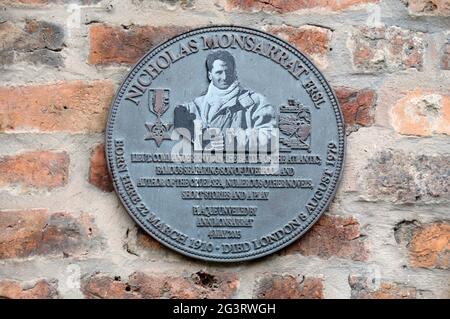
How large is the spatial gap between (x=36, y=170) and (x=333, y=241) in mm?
1003

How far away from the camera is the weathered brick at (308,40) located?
108 inches

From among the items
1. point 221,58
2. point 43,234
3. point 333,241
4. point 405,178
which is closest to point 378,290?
point 333,241

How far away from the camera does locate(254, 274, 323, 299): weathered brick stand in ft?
8.73

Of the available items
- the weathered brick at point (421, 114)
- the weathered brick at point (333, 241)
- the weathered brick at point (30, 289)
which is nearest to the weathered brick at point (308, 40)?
the weathered brick at point (421, 114)

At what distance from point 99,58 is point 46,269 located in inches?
28.1

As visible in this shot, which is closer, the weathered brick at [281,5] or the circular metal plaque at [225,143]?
the circular metal plaque at [225,143]

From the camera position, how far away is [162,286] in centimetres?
265

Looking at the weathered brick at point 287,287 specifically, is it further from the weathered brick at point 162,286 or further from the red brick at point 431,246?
the red brick at point 431,246

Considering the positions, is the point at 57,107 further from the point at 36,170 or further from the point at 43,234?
the point at 43,234

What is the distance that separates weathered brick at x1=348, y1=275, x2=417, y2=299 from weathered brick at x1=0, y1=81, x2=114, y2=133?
98 centimetres

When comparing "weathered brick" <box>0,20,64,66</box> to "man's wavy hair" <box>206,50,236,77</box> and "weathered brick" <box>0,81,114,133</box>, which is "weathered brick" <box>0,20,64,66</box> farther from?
"man's wavy hair" <box>206,50,236,77</box>

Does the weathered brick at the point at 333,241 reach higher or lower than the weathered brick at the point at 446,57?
lower


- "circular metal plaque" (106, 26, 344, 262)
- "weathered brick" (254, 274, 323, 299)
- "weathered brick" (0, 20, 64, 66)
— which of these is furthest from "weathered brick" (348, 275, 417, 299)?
"weathered brick" (0, 20, 64, 66)

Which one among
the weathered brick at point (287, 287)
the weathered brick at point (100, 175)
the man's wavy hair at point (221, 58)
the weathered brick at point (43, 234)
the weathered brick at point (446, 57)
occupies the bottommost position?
the weathered brick at point (287, 287)
